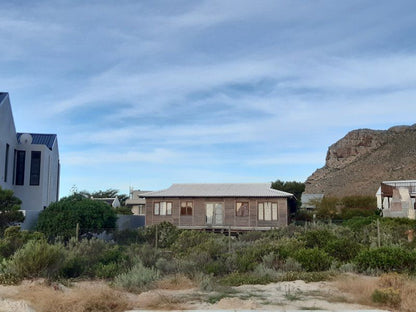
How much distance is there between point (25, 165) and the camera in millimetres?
32781

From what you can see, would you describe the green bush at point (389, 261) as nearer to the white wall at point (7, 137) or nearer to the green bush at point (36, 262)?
the green bush at point (36, 262)

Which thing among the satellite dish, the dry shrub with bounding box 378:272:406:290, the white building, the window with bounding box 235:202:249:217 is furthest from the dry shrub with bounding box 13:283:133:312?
the satellite dish

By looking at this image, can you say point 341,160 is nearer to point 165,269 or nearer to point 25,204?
point 25,204

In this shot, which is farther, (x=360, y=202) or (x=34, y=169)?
(x=360, y=202)

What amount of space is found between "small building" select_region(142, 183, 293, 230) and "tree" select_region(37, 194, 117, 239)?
642 centimetres

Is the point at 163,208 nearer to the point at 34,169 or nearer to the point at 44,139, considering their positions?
the point at 34,169

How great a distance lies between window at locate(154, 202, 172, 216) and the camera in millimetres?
32938

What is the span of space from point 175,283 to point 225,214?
70.6 ft

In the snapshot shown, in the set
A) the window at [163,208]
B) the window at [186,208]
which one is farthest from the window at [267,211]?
the window at [163,208]

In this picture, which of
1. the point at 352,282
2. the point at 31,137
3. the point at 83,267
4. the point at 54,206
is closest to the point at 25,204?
the point at 31,137

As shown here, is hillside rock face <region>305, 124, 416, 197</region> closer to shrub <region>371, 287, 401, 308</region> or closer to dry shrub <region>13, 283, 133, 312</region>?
shrub <region>371, 287, 401, 308</region>

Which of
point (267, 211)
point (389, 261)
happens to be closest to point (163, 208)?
point (267, 211)

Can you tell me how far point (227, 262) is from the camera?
13.9 meters

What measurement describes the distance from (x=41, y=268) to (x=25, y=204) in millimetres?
23398
